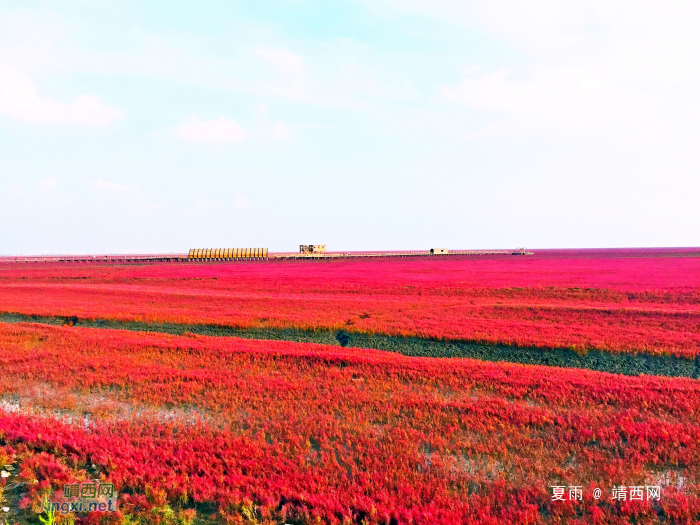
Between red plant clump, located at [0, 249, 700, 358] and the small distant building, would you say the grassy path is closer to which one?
red plant clump, located at [0, 249, 700, 358]

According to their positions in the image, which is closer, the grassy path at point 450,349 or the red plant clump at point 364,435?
the red plant clump at point 364,435

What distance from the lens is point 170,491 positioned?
7.30m

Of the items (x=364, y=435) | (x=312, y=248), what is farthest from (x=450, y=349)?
(x=312, y=248)

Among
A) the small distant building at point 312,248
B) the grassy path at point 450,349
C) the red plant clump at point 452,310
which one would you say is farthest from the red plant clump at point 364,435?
the small distant building at point 312,248

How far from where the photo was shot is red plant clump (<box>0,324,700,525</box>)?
7012 mm

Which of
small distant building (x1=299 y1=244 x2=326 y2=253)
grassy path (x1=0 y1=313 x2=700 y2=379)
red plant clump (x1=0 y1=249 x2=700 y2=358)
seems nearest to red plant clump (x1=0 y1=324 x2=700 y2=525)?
grassy path (x1=0 y1=313 x2=700 y2=379)

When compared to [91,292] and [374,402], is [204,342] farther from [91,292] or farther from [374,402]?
[91,292]

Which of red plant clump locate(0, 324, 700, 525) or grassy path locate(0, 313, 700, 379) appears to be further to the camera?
grassy path locate(0, 313, 700, 379)

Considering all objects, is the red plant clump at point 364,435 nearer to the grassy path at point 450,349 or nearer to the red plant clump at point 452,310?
the grassy path at point 450,349

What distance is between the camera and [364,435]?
9.78m

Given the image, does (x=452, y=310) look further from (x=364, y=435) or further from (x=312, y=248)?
(x=312, y=248)

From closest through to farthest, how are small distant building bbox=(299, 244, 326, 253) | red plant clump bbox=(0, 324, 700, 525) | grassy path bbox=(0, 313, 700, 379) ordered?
red plant clump bbox=(0, 324, 700, 525)
grassy path bbox=(0, 313, 700, 379)
small distant building bbox=(299, 244, 326, 253)

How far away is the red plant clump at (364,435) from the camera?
7012mm

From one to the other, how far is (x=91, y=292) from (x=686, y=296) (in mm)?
58497
